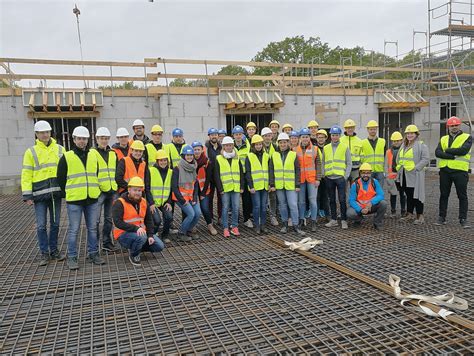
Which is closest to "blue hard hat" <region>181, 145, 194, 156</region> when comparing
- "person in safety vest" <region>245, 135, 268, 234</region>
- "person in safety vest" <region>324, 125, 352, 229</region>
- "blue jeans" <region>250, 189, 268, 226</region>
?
"person in safety vest" <region>245, 135, 268, 234</region>

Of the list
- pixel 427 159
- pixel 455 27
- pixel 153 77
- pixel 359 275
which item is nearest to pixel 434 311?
pixel 359 275

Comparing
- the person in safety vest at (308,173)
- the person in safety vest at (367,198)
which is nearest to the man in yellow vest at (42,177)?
the person in safety vest at (308,173)

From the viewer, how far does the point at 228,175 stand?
239 inches

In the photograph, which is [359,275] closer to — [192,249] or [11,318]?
[192,249]

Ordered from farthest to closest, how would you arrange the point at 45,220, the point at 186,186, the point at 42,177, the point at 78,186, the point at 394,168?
the point at 394,168
the point at 186,186
the point at 45,220
the point at 42,177
the point at 78,186

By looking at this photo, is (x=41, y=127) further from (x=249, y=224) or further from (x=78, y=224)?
(x=249, y=224)

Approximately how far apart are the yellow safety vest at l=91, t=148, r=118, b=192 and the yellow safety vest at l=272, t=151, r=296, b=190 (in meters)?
2.47

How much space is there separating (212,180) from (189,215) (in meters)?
0.79

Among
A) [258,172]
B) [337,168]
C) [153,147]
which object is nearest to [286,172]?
[258,172]

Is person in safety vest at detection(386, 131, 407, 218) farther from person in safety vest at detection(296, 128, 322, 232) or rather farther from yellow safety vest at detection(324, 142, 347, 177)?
person in safety vest at detection(296, 128, 322, 232)

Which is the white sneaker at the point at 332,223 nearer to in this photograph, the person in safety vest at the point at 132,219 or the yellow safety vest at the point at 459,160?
the yellow safety vest at the point at 459,160

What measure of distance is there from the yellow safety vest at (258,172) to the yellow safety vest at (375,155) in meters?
2.02

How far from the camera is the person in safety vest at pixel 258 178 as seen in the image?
20.1 feet

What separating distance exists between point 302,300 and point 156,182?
9.41 ft
